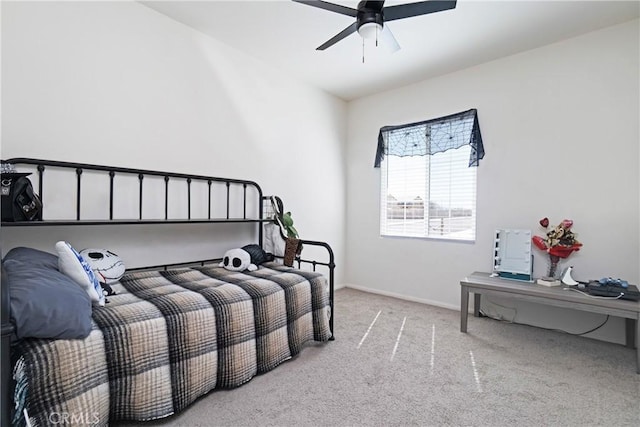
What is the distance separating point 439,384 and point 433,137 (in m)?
2.45

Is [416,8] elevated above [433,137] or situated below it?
above

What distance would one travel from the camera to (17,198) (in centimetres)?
155

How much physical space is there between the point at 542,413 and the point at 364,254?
2.50 metres

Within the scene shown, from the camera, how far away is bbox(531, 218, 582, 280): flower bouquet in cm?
253

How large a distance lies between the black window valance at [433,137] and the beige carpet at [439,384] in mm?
1732

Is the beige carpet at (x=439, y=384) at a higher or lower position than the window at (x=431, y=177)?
lower

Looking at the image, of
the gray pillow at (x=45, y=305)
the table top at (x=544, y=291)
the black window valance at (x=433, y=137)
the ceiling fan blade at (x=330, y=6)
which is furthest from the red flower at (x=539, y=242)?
the gray pillow at (x=45, y=305)

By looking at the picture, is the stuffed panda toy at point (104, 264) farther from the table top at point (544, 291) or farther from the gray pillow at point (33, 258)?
the table top at point (544, 291)

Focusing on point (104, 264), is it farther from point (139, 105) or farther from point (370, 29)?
point (370, 29)

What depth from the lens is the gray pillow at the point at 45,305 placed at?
106cm

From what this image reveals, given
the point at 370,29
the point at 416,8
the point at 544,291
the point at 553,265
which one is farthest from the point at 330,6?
the point at 553,265

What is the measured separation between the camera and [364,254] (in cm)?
396

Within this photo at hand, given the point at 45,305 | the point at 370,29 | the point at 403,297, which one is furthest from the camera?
the point at 403,297

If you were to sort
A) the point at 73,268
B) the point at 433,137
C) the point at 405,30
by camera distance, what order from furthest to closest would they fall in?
the point at 433,137
the point at 405,30
the point at 73,268
